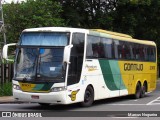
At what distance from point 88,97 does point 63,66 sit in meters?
2.62

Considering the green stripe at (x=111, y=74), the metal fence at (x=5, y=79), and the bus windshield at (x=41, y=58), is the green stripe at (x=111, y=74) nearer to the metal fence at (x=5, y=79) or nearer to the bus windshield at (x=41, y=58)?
the bus windshield at (x=41, y=58)

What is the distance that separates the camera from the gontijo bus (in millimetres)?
16984

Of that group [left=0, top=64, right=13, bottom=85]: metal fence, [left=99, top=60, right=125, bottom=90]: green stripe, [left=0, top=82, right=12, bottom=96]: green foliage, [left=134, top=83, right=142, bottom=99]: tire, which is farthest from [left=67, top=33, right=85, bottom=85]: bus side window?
[left=0, top=64, right=13, bottom=85]: metal fence

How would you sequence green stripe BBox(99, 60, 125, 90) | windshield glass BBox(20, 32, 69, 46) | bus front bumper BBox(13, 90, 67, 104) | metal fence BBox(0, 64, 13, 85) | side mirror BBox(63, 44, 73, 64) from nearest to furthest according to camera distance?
side mirror BBox(63, 44, 73, 64) < bus front bumper BBox(13, 90, 67, 104) < windshield glass BBox(20, 32, 69, 46) < green stripe BBox(99, 60, 125, 90) < metal fence BBox(0, 64, 13, 85)

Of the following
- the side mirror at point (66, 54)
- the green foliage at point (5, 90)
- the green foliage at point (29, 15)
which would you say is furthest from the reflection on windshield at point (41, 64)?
the green foliage at point (29, 15)

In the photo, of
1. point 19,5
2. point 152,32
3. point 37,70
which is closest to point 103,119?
point 37,70

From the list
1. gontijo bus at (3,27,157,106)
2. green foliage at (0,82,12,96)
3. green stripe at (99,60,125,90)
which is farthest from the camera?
green foliage at (0,82,12,96)

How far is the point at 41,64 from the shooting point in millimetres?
17172

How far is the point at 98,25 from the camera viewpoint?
3625 centimetres

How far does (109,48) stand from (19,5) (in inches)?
548

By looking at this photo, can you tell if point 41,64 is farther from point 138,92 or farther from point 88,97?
point 138,92

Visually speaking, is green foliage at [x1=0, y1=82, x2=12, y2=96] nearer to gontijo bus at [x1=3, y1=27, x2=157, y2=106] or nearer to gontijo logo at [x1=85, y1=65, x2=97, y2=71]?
gontijo bus at [x1=3, y1=27, x2=157, y2=106]

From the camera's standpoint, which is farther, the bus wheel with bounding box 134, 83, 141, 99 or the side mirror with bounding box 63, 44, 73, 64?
the bus wheel with bounding box 134, 83, 141, 99

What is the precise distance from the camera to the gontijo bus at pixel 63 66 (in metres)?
17.0
